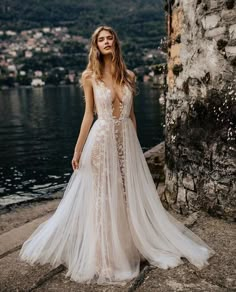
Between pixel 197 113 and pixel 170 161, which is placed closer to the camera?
pixel 197 113

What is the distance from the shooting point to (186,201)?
498cm

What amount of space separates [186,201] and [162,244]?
4.81 feet

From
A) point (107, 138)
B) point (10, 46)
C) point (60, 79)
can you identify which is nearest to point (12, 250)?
point (107, 138)

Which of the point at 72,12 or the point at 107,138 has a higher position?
the point at 72,12

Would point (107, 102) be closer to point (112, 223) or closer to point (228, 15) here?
point (112, 223)

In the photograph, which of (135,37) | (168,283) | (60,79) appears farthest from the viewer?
(135,37)

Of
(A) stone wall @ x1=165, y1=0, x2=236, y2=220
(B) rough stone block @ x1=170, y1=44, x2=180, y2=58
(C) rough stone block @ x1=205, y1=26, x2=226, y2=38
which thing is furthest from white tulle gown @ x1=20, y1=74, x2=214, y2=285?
(B) rough stone block @ x1=170, y1=44, x2=180, y2=58

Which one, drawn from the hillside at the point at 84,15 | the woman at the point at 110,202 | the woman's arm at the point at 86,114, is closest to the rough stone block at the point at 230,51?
the woman at the point at 110,202

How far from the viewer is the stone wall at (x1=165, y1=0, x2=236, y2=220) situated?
431 centimetres

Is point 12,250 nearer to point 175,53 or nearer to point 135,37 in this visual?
point 175,53

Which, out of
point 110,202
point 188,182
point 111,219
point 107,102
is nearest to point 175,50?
point 188,182

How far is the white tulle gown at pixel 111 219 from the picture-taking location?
339 centimetres

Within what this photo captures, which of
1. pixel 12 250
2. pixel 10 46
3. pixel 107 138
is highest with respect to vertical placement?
pixel 10 46

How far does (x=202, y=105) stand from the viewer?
4.61 m
